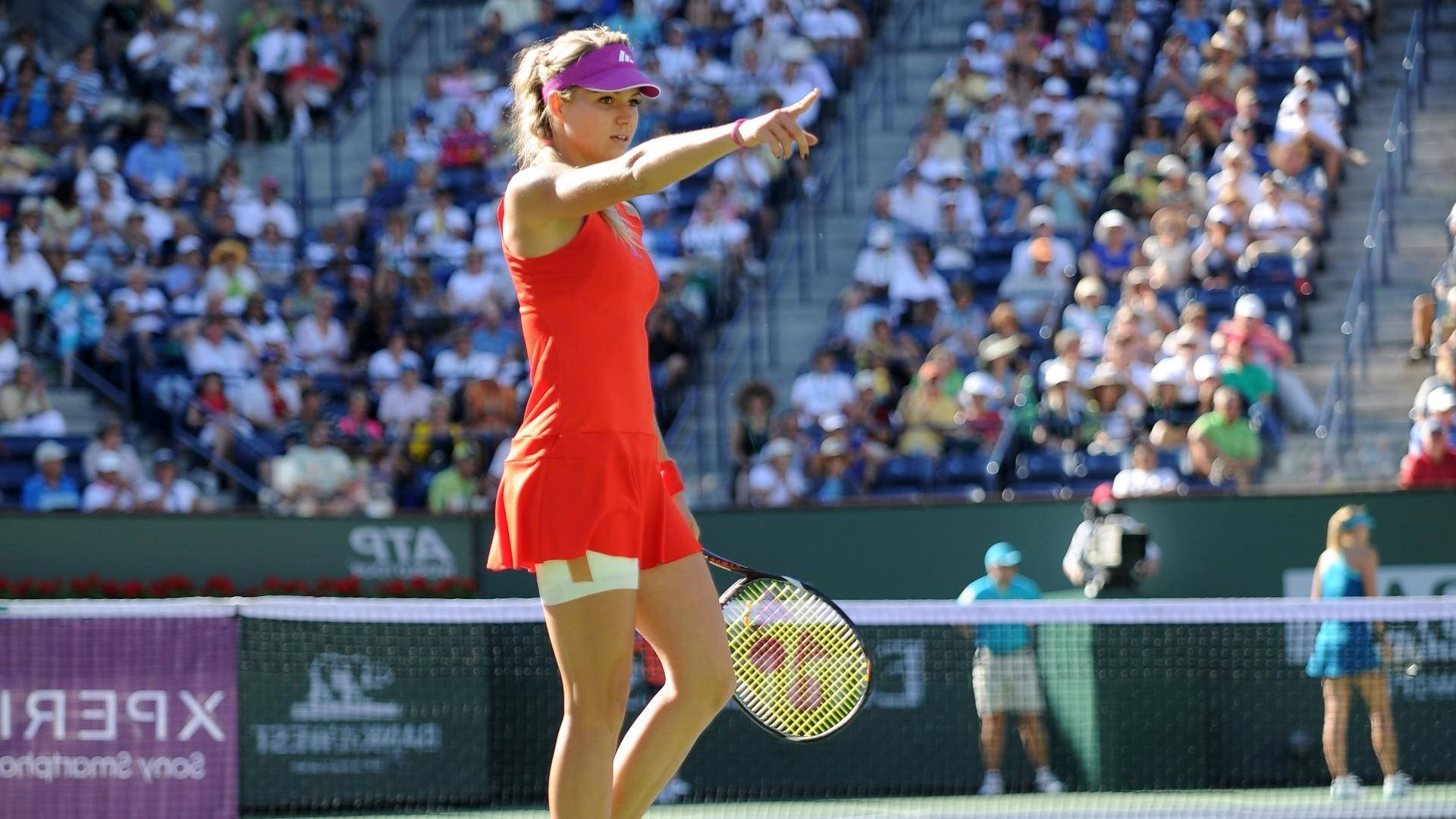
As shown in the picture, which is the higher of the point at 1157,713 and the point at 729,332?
the point at 729,332

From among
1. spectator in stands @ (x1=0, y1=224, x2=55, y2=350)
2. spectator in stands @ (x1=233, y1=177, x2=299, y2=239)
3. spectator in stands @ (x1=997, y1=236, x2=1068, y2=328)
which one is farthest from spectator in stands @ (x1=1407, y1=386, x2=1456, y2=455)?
spectator in stands @ (x1=0, y1=224, x2=55, y2=350)

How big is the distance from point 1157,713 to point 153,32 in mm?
11664

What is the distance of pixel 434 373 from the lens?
14.6m

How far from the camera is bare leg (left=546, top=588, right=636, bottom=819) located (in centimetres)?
416

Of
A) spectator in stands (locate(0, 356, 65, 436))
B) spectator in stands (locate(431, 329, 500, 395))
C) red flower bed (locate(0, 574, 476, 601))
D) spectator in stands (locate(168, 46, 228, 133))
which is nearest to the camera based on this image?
red flower bed (locate(0, 574, 476, 601))

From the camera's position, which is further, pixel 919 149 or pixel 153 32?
pixel 153 32

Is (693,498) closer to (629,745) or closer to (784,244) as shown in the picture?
(784,244)

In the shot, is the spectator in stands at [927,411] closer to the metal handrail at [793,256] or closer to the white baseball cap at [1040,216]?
the metal handrail at [793,256]

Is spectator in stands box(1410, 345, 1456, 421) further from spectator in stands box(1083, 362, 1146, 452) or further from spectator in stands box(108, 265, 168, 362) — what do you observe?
spectator in stands box(108, 265, 168, 362)

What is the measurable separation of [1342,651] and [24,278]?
370 inches

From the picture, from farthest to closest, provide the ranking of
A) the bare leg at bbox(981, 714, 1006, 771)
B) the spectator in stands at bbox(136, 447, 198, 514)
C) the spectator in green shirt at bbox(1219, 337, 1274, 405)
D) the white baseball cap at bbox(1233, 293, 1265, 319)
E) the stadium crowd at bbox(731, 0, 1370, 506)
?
the spectator in stands at bbox(136, 447, 198, 514) < the white baseball cap at bbox(1233, 293, 1265, 319) < the stadium crowd at bbox(731, 0, 1370, 506) < the spectator in green shirt at bbox(1219, 337, 1274, 405) < the bare leg at bbox(981, 714, 1006, 771)

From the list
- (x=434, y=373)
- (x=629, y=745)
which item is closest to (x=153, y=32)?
(x=434, y=373)

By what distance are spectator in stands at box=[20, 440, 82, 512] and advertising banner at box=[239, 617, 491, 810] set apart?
368 centimetres

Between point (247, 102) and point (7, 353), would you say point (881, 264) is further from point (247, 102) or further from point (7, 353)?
point (247, 102)
